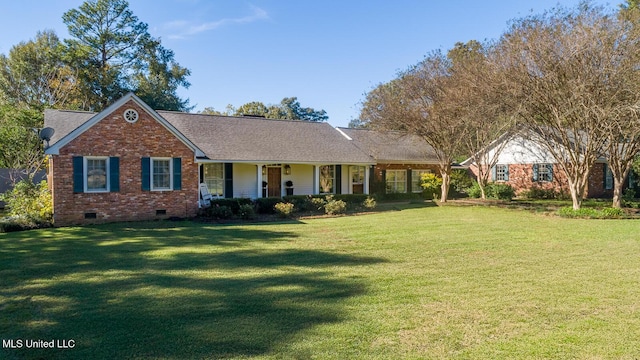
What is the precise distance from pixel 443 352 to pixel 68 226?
45.6 ft

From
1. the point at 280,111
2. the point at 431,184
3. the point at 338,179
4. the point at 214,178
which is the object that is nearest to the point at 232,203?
the point at 214,178

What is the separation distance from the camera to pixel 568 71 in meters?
15.5

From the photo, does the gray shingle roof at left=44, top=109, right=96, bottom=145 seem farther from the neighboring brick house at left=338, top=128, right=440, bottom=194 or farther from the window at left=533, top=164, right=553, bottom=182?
the window at left=533, top=164, right=553, bottom=182

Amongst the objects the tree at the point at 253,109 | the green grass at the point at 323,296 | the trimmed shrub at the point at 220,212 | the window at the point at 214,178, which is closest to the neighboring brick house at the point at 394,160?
the window at the point at 214,178

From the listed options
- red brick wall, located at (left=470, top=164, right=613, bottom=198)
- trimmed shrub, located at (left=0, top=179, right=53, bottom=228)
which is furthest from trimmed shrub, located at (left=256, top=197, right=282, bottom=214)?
red brick wall, located at (left=470, top=164, right=613, bottom=198)

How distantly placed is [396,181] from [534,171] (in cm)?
999

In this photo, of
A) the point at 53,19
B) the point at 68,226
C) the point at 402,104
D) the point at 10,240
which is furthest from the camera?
the point at 53,19

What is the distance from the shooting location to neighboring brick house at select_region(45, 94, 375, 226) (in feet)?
46.1

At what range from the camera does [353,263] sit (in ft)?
27.4

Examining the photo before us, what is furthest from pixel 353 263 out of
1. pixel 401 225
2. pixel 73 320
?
pixel 401 225

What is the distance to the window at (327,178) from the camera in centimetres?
2303

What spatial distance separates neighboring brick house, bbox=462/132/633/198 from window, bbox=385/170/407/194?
22.5ft

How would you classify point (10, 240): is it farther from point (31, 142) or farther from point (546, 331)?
point (546, 331)

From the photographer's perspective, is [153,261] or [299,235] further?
[299,235]
